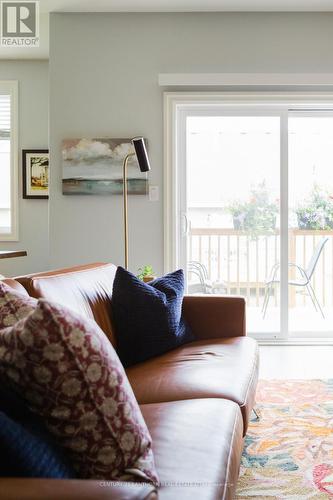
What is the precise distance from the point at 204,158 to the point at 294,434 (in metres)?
2.79

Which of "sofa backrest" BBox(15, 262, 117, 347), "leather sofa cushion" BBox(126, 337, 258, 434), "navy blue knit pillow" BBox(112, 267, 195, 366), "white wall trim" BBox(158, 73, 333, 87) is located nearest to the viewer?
"leather sofa cushion" BBox(126, 337, 258, 434)

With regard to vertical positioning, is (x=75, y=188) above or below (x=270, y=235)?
above

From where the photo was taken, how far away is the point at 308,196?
484 centimetres

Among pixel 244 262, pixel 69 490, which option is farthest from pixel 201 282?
pixel 69 490

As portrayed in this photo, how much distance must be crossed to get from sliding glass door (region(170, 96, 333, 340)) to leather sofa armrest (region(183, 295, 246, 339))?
1.82 meters

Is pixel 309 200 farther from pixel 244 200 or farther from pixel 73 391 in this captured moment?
pixel 73 391

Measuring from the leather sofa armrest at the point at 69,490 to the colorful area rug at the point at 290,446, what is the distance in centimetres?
122

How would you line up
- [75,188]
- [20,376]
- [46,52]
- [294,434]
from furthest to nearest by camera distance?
[46,52]
[75,188]
[294,434]
[20,376]

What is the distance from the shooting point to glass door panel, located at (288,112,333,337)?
478 centimetres

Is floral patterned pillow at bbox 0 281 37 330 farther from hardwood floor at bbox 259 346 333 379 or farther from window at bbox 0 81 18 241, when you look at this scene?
window at bbox 0 81 18 241

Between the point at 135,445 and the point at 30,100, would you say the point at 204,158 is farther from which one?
the point at 135,445

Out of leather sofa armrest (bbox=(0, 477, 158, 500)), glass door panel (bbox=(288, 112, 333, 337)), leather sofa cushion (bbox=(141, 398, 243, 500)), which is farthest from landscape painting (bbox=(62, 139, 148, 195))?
leather sofa armrest (bbox=(0, 477, 158, 500))

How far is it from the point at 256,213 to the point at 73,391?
384cm

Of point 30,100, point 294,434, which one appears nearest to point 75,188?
point 30,100
